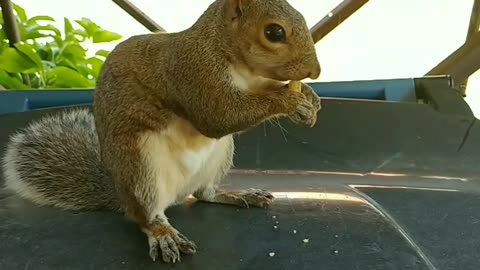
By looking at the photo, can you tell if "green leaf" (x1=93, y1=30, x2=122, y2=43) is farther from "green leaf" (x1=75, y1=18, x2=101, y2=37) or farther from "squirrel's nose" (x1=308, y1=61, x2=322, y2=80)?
"squirrel's nose" (x1=308, y1=61, x2=322, y2=80)

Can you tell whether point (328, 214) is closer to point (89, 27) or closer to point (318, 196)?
point (318, 196)

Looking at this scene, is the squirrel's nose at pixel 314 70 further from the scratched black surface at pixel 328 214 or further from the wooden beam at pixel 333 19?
the wooden beam at pixel 333 19

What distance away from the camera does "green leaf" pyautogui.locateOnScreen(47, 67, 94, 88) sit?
163cm

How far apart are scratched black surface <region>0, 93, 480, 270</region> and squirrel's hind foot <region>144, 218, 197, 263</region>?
12 millimetres

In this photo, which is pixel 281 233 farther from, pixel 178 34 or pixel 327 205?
pixel 178 34

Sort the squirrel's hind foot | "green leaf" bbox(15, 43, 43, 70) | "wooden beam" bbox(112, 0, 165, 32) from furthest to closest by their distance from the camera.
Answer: "wooden beam" bbox(112, 0, 165, 32) < "green leaf" bbox(15, 43, 43, 70) < the squirrel's hind foot

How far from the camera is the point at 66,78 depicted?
163 centimetres

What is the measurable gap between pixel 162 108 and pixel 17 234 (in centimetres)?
25

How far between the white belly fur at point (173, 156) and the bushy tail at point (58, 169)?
114 mm

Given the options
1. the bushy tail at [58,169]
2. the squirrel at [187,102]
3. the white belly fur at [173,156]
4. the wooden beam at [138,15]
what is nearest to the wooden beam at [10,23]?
the wooden beam at [138,15]

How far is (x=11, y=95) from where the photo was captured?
1407 mm

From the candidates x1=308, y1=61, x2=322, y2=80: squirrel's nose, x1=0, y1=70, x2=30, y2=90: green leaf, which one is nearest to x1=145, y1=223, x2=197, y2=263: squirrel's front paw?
x1=308, y1=61, x2=322, y2=80: squirrel's nose

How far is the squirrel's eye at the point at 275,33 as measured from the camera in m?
0.79

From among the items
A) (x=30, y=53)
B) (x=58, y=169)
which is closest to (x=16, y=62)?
(x=30, y=53)
